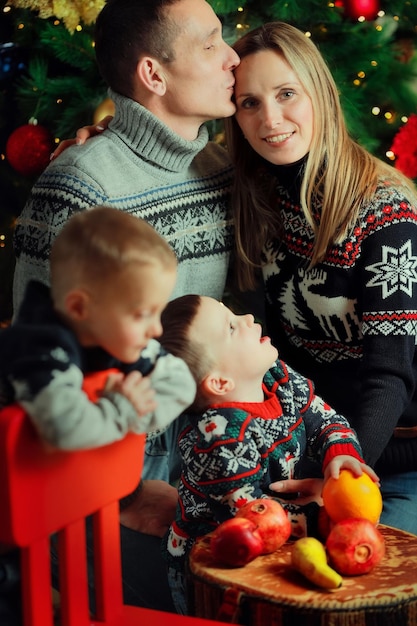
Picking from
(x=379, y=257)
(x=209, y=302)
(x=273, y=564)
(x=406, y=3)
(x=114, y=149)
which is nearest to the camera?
(x=273, y=564)

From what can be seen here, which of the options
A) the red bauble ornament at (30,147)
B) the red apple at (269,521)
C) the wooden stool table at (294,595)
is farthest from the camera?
the red bauble ornament at (30,147)

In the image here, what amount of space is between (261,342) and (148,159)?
2.23 ft

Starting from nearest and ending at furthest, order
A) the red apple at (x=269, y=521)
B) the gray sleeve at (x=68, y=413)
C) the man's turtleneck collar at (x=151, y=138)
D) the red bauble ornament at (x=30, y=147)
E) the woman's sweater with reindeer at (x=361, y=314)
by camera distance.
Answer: the gray sleeve at (x=68, y=413)
the red apple at (x=269, y=521)
the woman's sweater with reindeer at (x=361, y=314)
the man's turtleneck collar at (x=151, y=138)
the red bauble ornament at (x=30, y=147)

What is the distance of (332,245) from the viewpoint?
2070mm

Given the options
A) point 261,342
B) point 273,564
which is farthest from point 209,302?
point 273,564

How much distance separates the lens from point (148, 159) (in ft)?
7.15

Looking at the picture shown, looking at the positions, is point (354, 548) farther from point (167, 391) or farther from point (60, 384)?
point (60, 384)

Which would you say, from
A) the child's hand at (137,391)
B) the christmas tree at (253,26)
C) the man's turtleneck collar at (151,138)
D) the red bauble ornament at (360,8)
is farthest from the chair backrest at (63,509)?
the red bauble ornament at (360,8)

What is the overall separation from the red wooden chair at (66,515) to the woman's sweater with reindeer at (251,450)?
298mm

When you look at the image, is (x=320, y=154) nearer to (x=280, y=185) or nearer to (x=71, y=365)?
(x=280, y=185)

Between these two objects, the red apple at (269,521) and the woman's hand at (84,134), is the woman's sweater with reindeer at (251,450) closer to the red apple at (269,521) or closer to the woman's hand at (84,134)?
the red apple at (269,521)

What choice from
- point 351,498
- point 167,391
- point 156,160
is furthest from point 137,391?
point 156,160

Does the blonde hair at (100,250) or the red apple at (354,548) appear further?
the red apple at (354,548)

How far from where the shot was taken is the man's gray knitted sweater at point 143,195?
2.08m
